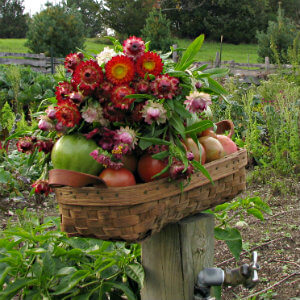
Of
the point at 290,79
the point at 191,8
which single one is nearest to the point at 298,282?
the point at 290,79

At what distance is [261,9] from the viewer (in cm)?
3016

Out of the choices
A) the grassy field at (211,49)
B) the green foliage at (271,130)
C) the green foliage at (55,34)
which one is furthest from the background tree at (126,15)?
the green foliage at (271,130)

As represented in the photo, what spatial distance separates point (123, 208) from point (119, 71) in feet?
1.30

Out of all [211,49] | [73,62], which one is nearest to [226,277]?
[73,62]

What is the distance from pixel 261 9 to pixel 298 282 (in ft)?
101

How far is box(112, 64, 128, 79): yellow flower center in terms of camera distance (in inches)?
48.6

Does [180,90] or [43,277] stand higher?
[180,90]

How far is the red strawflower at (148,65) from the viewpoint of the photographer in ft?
4.16

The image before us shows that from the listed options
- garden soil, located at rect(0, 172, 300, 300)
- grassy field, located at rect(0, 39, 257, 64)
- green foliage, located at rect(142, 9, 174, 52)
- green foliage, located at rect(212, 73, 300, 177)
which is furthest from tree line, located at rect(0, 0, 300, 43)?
garden soil, located at rect(0, 172, 300, 300)

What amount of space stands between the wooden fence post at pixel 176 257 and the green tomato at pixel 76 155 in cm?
49

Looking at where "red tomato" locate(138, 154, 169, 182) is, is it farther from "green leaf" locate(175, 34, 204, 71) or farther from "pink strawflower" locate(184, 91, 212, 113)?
"green leaf" locate(175, 34, 204, 71)

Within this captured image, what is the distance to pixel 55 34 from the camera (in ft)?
63.0

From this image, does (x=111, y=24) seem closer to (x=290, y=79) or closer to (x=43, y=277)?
(x=290, y=79)

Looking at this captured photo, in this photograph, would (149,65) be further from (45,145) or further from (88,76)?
(45,145)
